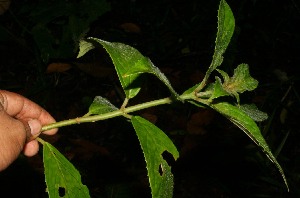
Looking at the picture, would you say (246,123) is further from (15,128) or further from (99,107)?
(15,128)

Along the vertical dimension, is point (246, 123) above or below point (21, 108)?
above

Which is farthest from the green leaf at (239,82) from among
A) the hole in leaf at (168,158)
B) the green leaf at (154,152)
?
the hole in leaf at (168,158)

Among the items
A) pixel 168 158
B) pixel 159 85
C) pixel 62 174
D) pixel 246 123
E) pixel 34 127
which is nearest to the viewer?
pixel 246 123

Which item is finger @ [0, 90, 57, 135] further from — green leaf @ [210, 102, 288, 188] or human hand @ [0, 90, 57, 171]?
green leaf @ [210, 102, 288, 188]

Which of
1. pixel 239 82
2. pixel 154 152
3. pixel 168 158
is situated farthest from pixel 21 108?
pixel 168 158

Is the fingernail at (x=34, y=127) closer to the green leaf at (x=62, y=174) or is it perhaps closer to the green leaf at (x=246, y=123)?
the green leaf at (x=62, y=174)

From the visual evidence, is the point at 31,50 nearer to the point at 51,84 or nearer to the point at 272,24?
the point at 51,84

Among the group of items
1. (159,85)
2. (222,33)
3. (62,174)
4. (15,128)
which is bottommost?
(159,85)
